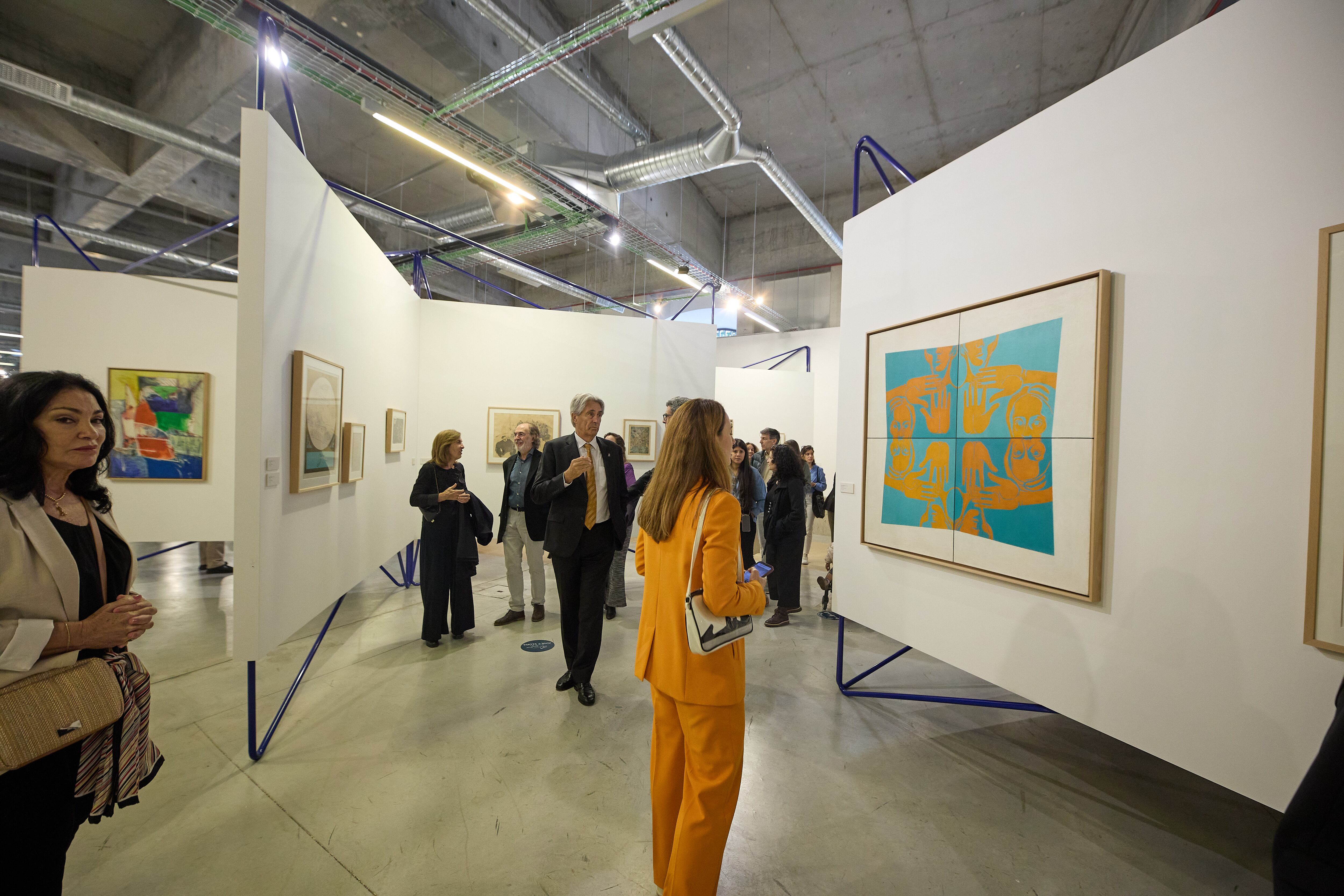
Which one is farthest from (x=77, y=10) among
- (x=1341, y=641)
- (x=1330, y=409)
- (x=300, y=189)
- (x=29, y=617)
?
Answer: (x=1341, y=641)

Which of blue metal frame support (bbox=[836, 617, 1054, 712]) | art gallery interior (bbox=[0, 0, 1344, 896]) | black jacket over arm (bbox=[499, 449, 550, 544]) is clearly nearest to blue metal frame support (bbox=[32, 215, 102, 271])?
art gallery interior (bbox=[0, 0, 1344, 896])

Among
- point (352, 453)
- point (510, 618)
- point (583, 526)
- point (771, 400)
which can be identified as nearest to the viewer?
point (583, 526)

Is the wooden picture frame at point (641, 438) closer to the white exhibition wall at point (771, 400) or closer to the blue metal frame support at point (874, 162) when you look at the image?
the white exhibition wall at point (771, 400)

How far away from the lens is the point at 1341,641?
1532 mm

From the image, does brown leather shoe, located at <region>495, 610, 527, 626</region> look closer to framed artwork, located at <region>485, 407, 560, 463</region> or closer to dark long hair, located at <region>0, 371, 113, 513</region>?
framed artwork, located at <region>485, 407, 560, 463</region>

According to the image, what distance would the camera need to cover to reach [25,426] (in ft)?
4.72

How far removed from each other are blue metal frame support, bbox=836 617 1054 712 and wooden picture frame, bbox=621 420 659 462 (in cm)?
442

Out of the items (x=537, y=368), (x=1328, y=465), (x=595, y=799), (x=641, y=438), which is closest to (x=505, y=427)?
(x=537, y=368)

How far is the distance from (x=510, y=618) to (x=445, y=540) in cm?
109

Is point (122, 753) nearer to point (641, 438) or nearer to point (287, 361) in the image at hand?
point (287, 361)

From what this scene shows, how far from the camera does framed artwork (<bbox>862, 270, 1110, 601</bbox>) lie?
2.18 meters

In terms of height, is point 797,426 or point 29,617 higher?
point 797,426

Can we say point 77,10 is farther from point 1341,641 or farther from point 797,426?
point 797,426

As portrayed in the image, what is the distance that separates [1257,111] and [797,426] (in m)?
9.21
